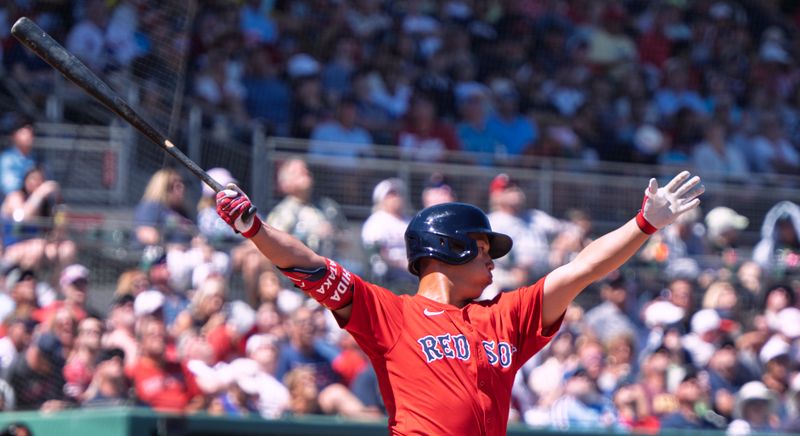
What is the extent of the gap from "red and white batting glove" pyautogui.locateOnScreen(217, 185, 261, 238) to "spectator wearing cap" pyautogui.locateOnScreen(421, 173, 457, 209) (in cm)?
620

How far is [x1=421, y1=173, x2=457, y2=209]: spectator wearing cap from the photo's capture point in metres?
11.5

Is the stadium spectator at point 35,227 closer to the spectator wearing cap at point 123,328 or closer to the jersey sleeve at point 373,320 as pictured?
the spectator wearing cap at point 123,328

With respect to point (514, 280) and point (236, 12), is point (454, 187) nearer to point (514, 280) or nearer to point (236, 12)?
point (514, 280)

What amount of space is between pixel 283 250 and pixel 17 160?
611 cm

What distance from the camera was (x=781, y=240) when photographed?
1303cm

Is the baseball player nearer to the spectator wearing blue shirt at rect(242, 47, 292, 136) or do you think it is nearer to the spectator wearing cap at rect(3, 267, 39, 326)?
the spectator wearing cap at rect(3, 267, 39, 326)

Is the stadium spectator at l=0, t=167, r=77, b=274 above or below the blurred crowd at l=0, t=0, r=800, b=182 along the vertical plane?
below

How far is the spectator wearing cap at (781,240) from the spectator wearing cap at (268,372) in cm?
503

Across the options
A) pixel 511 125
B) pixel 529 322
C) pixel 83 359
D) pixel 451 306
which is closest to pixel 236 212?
pixel 451 306

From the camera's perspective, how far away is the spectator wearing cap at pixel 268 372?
8.97m

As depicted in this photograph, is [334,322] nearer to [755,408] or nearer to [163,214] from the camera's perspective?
[163,214]

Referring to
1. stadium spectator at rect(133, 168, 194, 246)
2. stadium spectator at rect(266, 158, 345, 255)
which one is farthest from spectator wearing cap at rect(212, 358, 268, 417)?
stadium spectator at rect(266, 158, 345, 255)

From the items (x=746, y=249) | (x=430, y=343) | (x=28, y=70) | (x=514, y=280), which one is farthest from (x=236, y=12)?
(x=430, y=343)

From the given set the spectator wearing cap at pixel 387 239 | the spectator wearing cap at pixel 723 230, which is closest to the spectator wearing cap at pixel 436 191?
the spectator wearing cap at pixel 387 239
